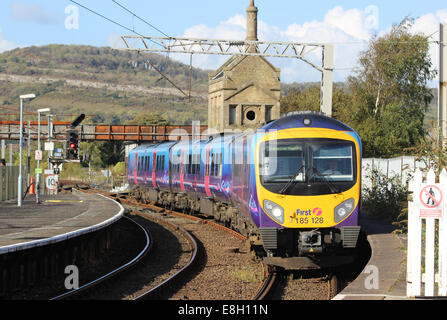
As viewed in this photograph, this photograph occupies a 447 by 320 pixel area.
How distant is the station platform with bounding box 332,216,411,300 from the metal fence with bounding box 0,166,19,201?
21650 mm

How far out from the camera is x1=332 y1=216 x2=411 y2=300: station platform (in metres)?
10.3

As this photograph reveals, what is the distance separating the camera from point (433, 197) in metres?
10.1

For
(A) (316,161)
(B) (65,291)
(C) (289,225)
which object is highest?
(A) (316,161)

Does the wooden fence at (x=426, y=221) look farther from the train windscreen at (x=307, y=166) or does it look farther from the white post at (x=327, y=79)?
the white post at (x=327, y=79)

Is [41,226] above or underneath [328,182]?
underneath

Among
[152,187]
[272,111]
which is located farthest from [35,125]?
[152,187]

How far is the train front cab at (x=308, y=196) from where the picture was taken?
14.1 m

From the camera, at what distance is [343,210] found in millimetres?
14258

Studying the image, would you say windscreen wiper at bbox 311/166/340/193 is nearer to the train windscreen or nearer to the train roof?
the train windscreen

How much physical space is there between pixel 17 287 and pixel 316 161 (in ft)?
20.8

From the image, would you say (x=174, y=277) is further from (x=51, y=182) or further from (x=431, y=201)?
(x=51, y=182)

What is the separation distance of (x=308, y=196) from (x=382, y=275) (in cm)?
257

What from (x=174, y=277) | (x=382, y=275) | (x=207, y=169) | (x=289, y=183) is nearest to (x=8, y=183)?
(x=207, y=169)
